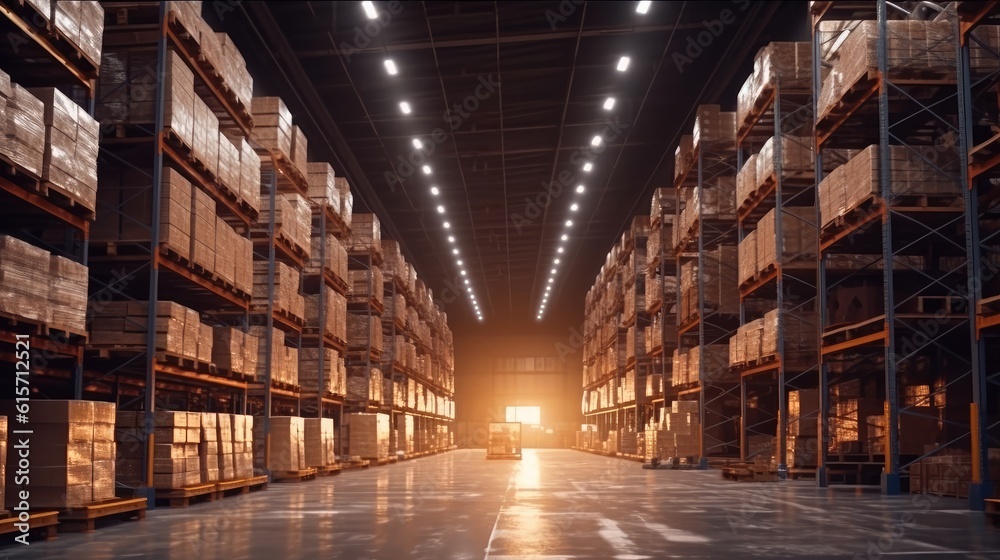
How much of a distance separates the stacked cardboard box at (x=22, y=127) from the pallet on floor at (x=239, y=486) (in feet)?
15.1

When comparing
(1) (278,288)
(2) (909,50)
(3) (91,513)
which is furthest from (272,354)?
(2) (909,50)

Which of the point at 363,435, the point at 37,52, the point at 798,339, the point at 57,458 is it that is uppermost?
the point at 37,52

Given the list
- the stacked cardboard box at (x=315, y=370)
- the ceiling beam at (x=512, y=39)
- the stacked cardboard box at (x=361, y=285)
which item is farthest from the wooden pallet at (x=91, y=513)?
the stacked cardboard box at (x=361, y=285)

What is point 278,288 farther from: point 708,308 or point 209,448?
point 708,308

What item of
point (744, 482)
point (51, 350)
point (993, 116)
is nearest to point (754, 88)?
point (993, 116)

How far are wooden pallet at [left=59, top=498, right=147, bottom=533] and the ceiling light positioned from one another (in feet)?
27.5

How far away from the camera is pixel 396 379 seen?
27.5m

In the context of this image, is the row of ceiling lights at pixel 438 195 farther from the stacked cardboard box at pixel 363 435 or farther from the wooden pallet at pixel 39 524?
the wooden pallet at pixel 39 524

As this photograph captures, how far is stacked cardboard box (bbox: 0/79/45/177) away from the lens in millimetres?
6719

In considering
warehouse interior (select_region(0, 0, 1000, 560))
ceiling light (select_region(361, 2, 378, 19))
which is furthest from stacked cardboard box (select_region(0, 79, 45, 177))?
ceiling light (select_region(361, 2, 378, 19))

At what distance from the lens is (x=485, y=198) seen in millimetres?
25906

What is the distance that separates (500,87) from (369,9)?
3943mm

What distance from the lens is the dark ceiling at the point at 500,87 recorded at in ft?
48.9

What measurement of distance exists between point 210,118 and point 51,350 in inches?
157
